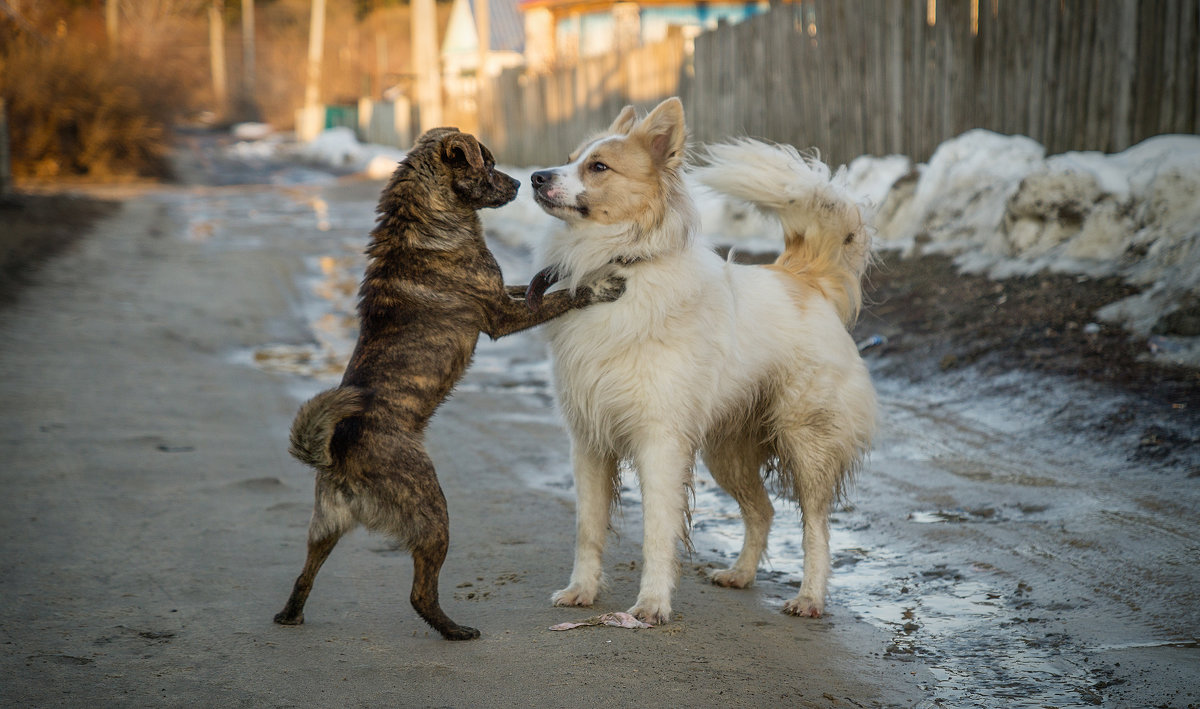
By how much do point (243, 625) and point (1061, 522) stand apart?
3673mm

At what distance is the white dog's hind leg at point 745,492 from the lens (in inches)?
185

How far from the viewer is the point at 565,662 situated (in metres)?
3.53

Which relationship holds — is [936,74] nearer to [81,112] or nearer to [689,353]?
[689,353]

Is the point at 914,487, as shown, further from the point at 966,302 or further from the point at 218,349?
the point at 218,349

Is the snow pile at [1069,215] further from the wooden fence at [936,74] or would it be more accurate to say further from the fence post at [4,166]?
the fence post at [4,166]

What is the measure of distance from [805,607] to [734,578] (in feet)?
1.51

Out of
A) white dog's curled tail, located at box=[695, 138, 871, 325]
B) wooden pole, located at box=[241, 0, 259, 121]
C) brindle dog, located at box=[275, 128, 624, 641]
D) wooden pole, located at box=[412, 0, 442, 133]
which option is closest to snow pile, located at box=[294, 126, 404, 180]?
wooden pole, located at box=[412, 0, 442, 133]

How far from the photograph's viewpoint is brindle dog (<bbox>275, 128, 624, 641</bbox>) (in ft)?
12.0

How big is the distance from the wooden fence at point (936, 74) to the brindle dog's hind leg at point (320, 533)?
732 cm

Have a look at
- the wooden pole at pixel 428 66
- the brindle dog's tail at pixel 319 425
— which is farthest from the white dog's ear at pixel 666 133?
the wooden pole at pixel 428 66

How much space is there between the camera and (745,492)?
490 centimetres

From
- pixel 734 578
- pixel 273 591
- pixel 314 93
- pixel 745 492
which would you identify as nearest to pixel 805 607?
pixel 734 578

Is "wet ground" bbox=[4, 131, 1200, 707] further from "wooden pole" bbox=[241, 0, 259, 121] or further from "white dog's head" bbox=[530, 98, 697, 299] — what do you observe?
"wooden pole" bbox=[241, 0, 259, 121]

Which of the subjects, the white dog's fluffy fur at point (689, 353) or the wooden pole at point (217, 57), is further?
the wooden pole at point (217, 57)
